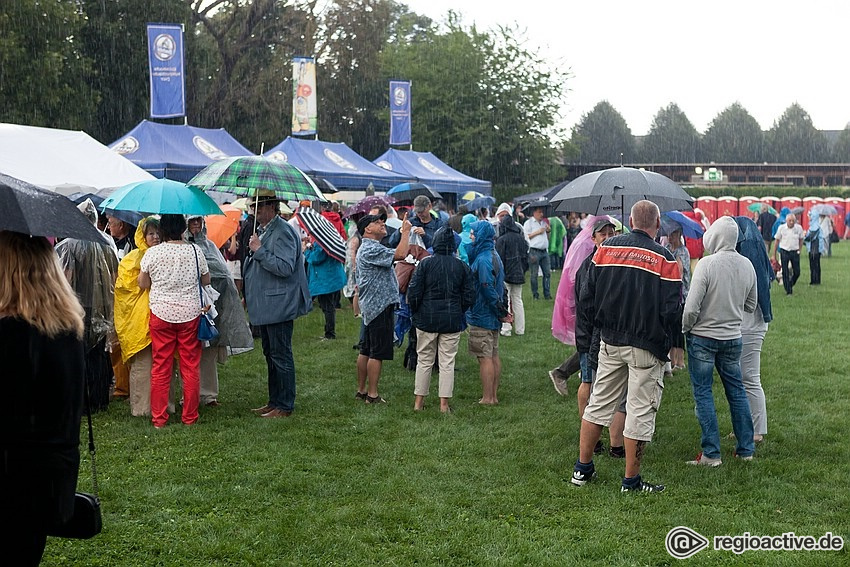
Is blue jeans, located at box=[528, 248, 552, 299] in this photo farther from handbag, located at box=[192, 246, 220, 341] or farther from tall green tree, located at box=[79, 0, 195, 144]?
tall green tree, located at box=[79, 0, 195, 144]

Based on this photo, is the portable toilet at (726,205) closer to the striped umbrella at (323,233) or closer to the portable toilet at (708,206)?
the portable toilet at (708,206)

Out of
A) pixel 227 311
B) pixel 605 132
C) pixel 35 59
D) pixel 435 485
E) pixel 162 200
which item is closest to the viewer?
pixel 435 485

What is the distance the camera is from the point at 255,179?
723cm

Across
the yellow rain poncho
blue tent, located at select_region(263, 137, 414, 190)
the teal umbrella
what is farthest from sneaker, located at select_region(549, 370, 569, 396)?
blue tent, located at select_region(263, 137, 414, 190)

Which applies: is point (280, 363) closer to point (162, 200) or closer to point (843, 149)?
point (162, 200)

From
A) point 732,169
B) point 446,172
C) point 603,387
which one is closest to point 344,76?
point 446,172

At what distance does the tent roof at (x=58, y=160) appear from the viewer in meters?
9.35

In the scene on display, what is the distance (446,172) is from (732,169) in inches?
1479

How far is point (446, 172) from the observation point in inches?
1126

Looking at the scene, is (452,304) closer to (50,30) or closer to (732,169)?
(50,30)

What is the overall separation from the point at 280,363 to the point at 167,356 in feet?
3.20

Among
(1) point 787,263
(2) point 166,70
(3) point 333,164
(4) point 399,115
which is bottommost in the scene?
(1) point 787,263

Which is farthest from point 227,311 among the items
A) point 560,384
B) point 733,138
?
point 733,138

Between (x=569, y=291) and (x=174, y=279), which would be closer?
(x=174, y=279)
